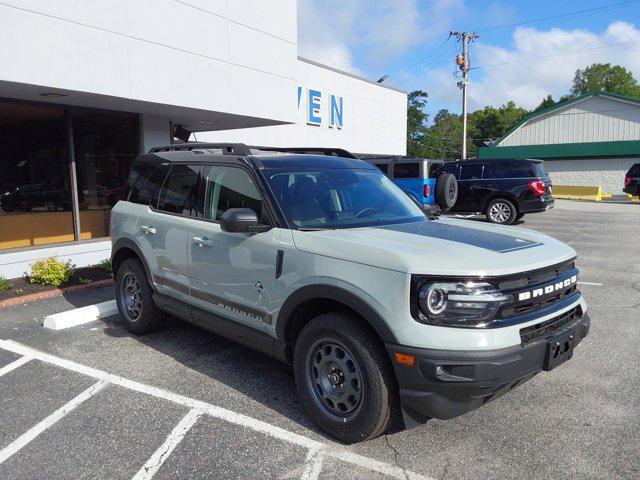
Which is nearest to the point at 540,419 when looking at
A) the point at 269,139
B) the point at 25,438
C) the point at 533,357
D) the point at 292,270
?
the point at 533,357

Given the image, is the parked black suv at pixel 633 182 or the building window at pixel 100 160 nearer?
the building window at pixel 100 160

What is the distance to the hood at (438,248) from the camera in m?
2.83

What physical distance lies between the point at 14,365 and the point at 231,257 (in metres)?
2.42

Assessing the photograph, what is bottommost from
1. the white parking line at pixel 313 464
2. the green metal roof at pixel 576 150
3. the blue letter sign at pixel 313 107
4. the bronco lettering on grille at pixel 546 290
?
the white parking line at pixel 313 464

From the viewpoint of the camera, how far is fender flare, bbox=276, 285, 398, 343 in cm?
288

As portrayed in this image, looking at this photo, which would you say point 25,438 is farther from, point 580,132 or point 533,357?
point 580,132

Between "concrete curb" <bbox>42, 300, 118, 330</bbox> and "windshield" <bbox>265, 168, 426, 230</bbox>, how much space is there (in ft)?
11.0

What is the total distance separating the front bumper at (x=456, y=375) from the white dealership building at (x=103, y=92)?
6.57m

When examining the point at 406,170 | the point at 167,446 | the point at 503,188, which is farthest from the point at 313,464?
the point at 503,188

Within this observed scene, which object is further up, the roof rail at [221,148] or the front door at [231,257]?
the roof rail at [221,148]

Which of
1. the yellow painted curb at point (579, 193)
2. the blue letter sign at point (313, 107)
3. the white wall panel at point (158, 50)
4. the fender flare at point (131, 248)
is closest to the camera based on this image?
the fender flare at point (131, 248)

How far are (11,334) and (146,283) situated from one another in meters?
1.75

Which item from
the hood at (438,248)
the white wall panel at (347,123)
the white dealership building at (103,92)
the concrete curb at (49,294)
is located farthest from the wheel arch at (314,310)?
the white wall panel at (347,123)

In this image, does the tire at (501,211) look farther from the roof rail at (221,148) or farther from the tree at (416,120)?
the tree at (416,120)
